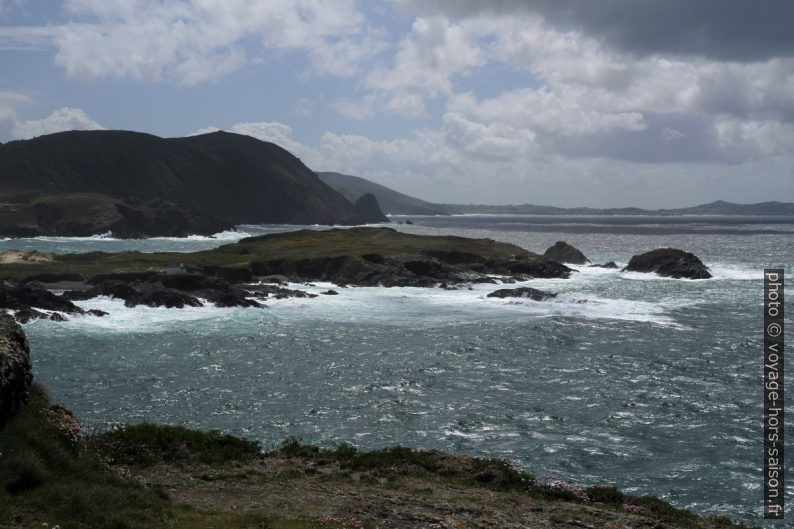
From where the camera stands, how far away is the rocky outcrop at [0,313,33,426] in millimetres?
18891

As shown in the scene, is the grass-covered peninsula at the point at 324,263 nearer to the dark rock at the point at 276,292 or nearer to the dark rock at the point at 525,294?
the dark rock at the point at 276,292

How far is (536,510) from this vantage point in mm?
19766

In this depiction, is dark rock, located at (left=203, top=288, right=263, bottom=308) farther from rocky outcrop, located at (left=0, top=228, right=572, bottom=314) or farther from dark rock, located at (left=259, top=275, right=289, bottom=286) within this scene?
dark rock, located at (left=259, top=275, right=289, bottom=286)

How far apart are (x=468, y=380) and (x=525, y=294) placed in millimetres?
36981

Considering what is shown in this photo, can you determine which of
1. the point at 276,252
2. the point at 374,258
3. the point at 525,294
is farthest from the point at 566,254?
the point at 276,252

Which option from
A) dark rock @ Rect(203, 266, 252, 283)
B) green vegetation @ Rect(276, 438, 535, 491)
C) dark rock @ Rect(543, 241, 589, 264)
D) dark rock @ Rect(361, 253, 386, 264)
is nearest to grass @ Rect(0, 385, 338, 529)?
green vegetation @ Rect(276, 438, 535, 491)

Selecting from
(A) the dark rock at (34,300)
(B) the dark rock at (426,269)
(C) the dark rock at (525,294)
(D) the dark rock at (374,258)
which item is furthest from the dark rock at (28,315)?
(B) the dark rock at (426,269)

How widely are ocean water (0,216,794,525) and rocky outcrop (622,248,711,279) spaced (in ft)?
99.7

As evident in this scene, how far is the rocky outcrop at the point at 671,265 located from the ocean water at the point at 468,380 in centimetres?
3038

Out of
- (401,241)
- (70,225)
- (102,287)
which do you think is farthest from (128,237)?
(102,287)

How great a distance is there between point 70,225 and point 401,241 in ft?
399

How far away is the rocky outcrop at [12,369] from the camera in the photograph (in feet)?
62.0

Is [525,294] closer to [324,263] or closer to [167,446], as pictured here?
[324,263]

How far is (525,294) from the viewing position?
2938 inches
